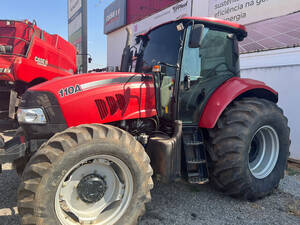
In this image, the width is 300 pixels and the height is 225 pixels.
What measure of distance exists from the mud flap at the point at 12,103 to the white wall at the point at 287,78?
19.5 feet

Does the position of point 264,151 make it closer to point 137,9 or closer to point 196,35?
point 196,35

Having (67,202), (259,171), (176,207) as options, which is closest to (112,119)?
(67,202)

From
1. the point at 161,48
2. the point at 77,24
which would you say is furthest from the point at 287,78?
the point at 77,24

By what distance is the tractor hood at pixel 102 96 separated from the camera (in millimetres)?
2234

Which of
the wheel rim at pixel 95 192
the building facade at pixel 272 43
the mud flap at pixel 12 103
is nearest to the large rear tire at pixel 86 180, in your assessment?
the wheel rim at pixel 95 192

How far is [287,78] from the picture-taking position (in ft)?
15.7

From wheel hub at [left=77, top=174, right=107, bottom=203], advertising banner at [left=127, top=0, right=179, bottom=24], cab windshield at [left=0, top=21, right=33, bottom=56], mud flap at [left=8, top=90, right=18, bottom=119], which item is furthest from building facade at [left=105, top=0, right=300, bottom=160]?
advertising banner at [left=127, top=0, right=179, bottom=24]

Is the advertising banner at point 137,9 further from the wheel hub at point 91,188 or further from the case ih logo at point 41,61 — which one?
the wheel hub at point 91,188

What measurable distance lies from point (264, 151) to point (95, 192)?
2.36 meters

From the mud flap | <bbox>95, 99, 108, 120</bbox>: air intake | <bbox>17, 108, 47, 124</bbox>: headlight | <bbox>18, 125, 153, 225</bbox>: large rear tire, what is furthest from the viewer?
the mud flap

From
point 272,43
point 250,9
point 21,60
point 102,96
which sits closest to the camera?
point 102,96

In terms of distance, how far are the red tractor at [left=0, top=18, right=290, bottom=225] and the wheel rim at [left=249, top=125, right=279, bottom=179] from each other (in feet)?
0.05

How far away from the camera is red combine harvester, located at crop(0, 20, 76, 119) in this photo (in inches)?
212

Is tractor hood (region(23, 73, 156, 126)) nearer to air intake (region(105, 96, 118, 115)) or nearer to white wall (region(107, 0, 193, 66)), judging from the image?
air intake (region(105, 96, 118, 115))
